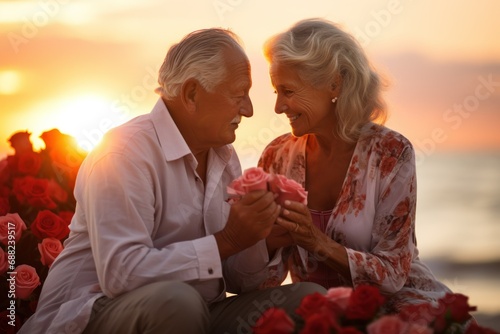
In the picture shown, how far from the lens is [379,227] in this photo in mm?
3664

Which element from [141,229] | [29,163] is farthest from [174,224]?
[29,163]

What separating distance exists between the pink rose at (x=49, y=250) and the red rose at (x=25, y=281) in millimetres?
82

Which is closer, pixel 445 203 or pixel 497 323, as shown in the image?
pixel 497 323

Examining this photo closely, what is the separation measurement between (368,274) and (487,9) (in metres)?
6.64

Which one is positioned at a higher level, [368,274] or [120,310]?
[120,310]

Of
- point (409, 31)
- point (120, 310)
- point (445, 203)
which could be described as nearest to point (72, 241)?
point (120, 310)

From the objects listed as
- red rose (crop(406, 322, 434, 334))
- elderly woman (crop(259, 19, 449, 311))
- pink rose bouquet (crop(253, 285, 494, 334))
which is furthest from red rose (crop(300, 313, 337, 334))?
elderly woman (crop(259, 19, 449, 311))

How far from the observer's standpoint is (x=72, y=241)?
10.3 ft

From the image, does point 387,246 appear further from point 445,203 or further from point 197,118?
point 445,203

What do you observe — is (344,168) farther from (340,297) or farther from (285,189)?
(340,297)

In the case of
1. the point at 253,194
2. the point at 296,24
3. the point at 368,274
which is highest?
the point at 296,24

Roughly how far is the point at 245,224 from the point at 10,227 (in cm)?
168

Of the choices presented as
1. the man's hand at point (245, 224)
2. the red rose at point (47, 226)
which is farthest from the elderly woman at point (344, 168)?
the red rose at point (47, 226)

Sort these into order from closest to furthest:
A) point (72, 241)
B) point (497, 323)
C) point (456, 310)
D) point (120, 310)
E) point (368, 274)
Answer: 1. point (456, 310)
2. point (120, 310)
3. point (72, 241)
4. point (368, 274)
5. point (497, 323)
